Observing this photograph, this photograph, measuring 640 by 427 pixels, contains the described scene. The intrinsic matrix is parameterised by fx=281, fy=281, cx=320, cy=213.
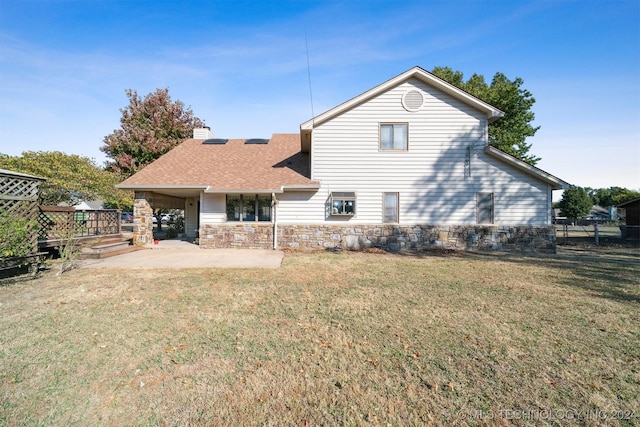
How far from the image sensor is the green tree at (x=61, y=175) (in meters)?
15.0

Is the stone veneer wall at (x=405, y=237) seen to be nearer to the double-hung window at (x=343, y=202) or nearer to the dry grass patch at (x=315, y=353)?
the double-hung window at (x=343, y=202)

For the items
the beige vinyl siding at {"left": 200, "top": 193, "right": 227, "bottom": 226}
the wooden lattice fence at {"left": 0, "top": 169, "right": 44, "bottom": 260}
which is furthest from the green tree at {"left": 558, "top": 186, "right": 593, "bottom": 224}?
the wooden lattice fence at {"left": 0, "top": 169, "right": 44, "bottom": 260}

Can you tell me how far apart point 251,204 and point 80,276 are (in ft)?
21.7

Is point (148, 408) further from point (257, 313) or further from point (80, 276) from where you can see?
point (80, 276)

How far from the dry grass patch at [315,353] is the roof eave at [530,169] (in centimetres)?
613

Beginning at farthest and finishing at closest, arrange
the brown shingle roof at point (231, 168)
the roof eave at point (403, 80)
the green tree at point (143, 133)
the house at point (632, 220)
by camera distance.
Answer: the green tree at point (143, 133) < the house at point (632, 220) < the brown shingle roof at point (231, 168) < the roof eave at point (403, 80)

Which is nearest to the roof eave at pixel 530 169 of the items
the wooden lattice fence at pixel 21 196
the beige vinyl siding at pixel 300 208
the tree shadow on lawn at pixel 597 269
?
the tree shadow on lawn at pixel 597 269

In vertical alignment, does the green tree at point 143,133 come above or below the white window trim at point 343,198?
above

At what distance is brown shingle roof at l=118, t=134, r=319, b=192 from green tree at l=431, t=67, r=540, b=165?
1810 centimetres

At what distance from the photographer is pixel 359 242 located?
1227 centimetres

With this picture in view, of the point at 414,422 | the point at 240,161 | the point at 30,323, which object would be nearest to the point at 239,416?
the point at 414,422

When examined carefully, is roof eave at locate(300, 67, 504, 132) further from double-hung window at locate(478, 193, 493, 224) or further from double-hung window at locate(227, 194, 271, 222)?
double-hung window at locate(227, 194, 271, 222)

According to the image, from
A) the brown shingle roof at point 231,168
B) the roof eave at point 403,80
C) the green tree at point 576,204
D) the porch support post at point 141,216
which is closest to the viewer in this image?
the roof eave at point 403,80

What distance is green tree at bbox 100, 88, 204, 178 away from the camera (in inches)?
785
